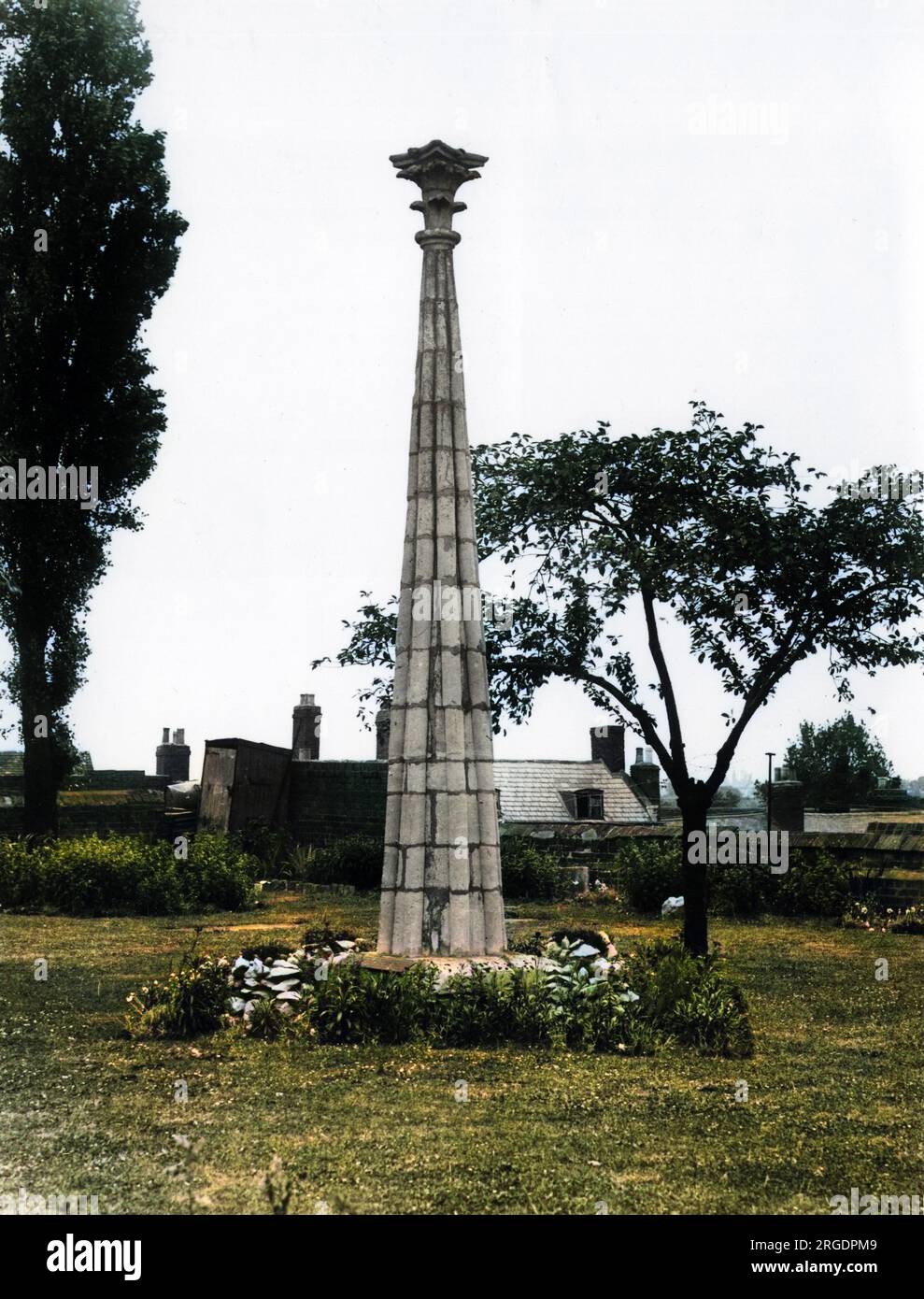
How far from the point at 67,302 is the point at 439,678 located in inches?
494

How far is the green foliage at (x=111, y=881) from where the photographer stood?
17266 millimetres

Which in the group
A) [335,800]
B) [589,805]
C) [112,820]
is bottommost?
[112,820]

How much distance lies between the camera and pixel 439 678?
10383 millimetres

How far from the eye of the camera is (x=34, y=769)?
66.4 feet

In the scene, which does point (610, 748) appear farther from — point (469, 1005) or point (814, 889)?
point (469, 1005)

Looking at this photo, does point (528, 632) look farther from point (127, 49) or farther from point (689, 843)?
point (127, 49)

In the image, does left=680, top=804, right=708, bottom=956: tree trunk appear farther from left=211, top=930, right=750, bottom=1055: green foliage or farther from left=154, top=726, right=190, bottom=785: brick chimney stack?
left=154, top=726, right=190, bottom=785: brick chimney stack

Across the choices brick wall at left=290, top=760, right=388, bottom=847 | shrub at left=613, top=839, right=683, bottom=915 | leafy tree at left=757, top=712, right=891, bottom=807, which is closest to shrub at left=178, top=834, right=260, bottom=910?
brick wall at left=290, top=760, right=388, bottom=847

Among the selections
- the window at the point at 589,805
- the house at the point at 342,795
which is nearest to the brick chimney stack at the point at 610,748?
the house at the point at 342,795

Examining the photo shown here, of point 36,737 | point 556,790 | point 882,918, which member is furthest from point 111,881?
point 556,790

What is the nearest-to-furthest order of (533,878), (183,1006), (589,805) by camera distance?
(183,1006), (533,878), (589,805)

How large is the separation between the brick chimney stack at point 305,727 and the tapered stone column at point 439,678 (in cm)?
1955

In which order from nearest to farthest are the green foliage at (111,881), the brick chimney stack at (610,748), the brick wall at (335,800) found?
the green foliage at (111,881), the brick wall at (335,800), the brick chimney stack at (610,748)

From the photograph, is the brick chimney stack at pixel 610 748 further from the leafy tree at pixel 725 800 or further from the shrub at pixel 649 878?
the shrub at pixel 649 878
